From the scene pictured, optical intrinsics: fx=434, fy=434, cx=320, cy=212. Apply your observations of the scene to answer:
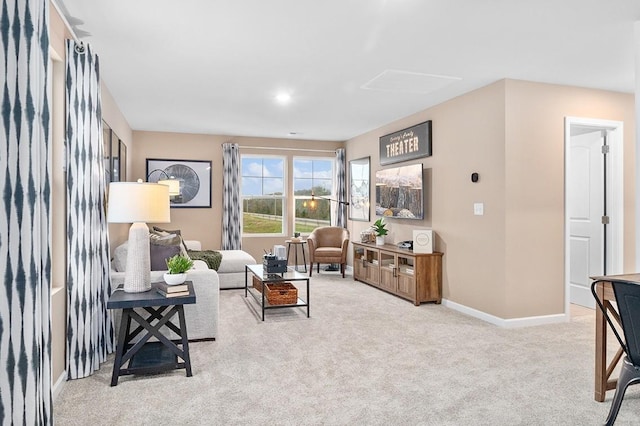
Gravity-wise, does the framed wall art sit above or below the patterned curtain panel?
above

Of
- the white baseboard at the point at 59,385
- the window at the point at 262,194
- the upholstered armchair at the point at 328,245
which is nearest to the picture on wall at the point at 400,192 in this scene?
the upholstered armchair at the point at 328,245

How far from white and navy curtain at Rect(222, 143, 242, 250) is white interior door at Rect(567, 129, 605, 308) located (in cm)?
506

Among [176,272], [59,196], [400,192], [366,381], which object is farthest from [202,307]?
Result: [400,192]

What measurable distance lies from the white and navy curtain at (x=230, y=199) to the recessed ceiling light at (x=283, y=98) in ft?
8.45

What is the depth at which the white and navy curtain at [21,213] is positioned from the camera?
1.44 meters

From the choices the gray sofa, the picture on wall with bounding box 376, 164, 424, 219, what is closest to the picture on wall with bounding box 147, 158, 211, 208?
the picture on wall with bounding box 376, 164, 424, 219

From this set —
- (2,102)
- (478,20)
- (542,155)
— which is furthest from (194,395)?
(542,155)

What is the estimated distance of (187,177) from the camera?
24.8ft

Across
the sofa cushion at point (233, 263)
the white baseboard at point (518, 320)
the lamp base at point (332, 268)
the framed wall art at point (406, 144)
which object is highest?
the framed wall art at point (406, 144)

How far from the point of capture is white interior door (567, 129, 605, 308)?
4.94m

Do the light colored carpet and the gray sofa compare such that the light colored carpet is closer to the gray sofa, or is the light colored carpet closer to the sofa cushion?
the gray sofa

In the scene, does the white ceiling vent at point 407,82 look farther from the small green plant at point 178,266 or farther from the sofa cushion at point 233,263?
the sofa cushion at point 233,263

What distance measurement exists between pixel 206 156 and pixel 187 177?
0.50 m

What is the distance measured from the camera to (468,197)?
485cm
